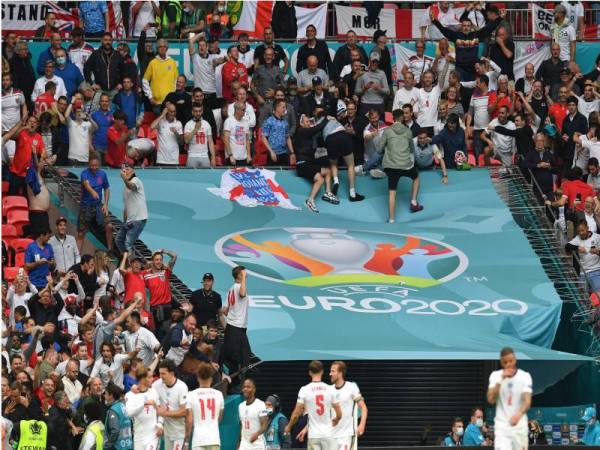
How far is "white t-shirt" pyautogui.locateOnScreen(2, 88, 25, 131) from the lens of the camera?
99.0 ft

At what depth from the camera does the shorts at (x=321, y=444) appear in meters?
20.7

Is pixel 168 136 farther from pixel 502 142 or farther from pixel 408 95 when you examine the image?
pixel 502 142

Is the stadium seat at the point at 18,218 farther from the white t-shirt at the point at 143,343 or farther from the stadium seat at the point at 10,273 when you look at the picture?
the white t-shirt at the point at 143,343

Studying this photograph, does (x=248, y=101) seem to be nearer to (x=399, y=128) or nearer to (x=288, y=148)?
(x=288, y=148)

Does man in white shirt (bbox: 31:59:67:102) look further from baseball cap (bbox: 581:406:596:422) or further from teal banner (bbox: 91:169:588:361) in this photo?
baseball cap (bbox: 581:406:596:422)

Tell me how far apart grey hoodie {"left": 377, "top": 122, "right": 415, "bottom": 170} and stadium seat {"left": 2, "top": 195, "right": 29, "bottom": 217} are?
6.47 metres

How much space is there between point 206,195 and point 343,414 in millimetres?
10865

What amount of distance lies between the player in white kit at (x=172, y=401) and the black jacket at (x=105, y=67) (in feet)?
38.5

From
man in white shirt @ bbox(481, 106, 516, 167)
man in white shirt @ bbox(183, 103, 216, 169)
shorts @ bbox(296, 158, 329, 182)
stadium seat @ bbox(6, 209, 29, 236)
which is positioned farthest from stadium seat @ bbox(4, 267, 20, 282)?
man in white shirt @ bbox(481, 106, 516, 167)

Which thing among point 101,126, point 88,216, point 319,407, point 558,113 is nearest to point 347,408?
point 319,407

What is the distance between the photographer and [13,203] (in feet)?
95.2

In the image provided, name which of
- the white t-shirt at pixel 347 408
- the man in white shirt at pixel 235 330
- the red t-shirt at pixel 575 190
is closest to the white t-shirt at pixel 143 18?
the red t-shirt at pixel 575 190

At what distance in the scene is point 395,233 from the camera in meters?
30.2

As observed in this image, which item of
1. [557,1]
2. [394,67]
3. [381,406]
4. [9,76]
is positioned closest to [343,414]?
[381,406]
